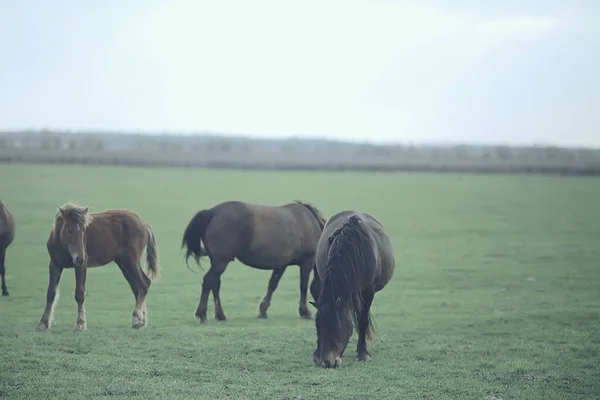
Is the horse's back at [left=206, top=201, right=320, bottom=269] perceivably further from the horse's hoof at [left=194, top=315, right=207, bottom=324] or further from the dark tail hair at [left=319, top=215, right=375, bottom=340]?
the dark tail hair at [left=319, top=215, right=375, bottom=340]

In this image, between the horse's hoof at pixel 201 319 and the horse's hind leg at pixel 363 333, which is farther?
the horse's hoof at pixel 201 319

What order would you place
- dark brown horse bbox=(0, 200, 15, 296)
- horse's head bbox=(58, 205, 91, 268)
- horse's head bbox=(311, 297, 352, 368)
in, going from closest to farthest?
horse's head bbox=(311, 297, 352, 368) < horse's head bbox=(58, 205, 91, 268) < dark brown horse bbox=(0, 200, 15, 296)

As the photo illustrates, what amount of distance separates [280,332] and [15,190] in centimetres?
2488

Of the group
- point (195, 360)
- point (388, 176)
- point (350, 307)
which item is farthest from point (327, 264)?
point (388, 176)

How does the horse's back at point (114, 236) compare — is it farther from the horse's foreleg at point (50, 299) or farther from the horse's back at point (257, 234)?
the horse's back at point (257, 234)

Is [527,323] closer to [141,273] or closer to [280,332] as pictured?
[280,332]

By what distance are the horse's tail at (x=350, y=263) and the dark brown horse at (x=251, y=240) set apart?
2.52 metres

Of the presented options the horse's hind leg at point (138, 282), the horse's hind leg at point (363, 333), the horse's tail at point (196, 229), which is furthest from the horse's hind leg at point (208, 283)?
the horse's hind leg at point (363, 333)

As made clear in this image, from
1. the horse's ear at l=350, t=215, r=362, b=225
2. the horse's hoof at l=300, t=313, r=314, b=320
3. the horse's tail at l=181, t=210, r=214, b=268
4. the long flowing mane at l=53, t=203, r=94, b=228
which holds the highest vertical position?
the horse's ear at l=350, t=215, r=362, b=225

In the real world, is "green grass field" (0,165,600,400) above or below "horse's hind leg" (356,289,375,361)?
below

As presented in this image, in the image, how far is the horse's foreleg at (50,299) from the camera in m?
11.2

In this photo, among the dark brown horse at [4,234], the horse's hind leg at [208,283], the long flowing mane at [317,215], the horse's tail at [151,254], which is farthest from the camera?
the dark brown horse at [4,234]

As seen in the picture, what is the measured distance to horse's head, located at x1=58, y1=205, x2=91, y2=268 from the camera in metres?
11.0

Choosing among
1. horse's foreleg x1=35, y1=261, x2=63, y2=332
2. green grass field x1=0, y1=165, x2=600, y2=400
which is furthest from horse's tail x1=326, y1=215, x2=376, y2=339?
horse's foreleg x1=35, y1=261, x2=63, y2=332
